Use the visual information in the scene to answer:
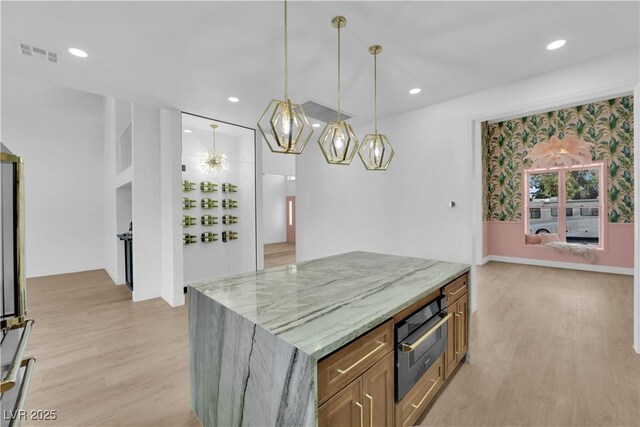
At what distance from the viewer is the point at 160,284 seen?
14.1 ft

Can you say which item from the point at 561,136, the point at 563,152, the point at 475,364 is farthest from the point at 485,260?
the point at 475,364

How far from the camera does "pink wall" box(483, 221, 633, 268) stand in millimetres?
5246

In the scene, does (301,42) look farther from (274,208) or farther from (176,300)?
(274,208)

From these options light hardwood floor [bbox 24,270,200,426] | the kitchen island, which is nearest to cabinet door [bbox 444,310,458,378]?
the kitchen island

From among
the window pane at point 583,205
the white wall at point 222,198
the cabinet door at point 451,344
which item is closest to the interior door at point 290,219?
the white wall at point 222,198

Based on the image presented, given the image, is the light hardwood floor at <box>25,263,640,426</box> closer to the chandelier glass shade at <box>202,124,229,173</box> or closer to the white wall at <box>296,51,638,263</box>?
the white wall at <box>296,51,638,263</box>

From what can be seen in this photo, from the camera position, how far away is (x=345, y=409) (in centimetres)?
114

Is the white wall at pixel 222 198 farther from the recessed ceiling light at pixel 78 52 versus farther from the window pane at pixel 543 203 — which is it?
the window pane at pixel 543 203

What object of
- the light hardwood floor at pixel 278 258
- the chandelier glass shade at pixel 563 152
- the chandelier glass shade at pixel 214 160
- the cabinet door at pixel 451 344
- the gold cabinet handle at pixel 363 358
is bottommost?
the light hardwood floor at pixel 278 258

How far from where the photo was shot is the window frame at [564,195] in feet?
18.0

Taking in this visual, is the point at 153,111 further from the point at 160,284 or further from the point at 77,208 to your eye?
the point at 77,208

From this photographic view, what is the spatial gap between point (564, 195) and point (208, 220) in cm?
730

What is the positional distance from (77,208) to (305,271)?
664cm

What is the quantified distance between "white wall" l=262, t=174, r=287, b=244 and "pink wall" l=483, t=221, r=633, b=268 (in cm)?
699
